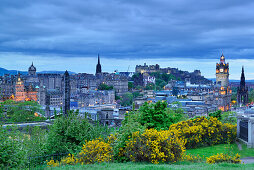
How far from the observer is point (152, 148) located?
44.4 feet

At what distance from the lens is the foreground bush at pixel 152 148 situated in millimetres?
13430

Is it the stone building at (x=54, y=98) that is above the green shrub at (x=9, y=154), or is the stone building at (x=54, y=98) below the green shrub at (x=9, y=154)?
below

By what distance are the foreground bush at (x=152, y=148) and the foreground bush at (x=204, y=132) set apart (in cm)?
581

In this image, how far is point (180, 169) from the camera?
11.6 metres

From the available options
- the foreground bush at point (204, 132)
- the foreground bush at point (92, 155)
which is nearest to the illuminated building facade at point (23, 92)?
the foreground bush at point (204, 132)

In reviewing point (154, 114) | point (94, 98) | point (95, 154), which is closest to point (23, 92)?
point (94, 98)

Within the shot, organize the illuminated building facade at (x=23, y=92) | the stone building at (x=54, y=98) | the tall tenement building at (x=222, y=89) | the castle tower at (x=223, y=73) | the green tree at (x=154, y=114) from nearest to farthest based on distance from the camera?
the green tree at (x=154, y=114) → the illuminated building facade at (x=23, y=92) → the stone building at (x=54, y=98) → the tall tenement building at (x=222, y=89) → the castle tower at (x=223, y=73)

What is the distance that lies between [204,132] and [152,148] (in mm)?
8981

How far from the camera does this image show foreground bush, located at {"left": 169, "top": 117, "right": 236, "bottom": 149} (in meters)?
20.6

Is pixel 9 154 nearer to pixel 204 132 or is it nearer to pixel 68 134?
pixel 68 134

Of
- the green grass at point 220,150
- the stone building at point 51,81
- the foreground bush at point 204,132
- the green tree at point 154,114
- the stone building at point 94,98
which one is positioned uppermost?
the stone building at point 51,81

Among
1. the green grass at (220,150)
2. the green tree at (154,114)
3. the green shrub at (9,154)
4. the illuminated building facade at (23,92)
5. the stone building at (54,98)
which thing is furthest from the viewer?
the stone building at (54,98)

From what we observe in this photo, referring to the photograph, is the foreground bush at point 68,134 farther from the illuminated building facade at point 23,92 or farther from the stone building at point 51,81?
the stone building at point 51,81

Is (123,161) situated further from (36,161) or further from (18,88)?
(18,88)
